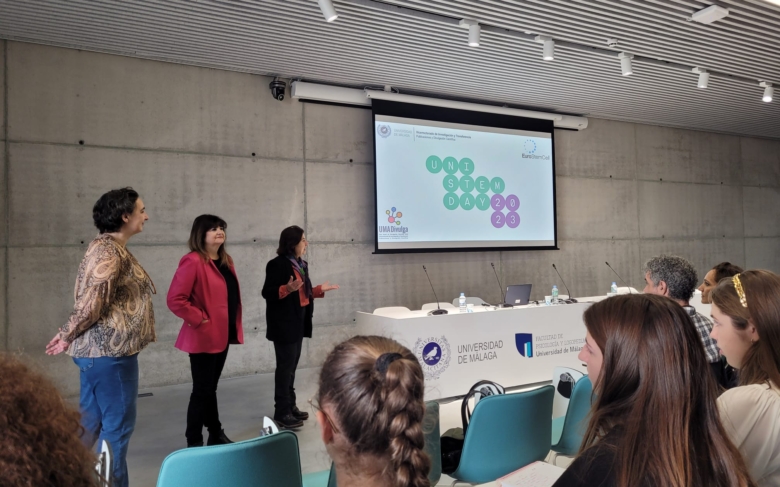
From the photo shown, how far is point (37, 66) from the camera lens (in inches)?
195

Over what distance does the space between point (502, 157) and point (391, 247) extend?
2092 mm

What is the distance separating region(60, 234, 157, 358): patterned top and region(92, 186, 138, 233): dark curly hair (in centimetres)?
6

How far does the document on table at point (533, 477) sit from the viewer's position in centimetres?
155

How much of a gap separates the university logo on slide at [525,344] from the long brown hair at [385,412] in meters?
4.04

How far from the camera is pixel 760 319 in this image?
1577mm

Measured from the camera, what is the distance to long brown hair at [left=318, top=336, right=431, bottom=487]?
1027 mm

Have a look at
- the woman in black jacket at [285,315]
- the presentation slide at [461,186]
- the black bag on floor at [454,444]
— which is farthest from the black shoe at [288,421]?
the presentation slide at [461,186]

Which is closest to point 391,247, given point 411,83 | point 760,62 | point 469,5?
point 411,83

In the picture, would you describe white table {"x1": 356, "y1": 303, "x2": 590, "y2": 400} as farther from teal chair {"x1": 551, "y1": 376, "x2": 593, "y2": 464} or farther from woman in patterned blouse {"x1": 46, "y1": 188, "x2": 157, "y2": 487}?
woman in patterned blouse {"x1": 46, "y1": 188, "x2": 157, "y2": 487}

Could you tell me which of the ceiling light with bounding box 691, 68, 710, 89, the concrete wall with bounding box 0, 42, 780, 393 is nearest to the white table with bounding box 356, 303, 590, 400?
the concrete wall with bounding box 0, 42, 780, 393

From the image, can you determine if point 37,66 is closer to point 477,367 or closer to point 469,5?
point 469,5

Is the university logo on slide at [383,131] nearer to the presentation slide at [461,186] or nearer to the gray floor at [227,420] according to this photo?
the presentation slide at [461,186]

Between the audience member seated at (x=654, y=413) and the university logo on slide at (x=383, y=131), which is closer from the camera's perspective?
the audience member seated at (x=654, y=413)

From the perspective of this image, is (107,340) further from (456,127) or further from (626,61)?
(626,61)
